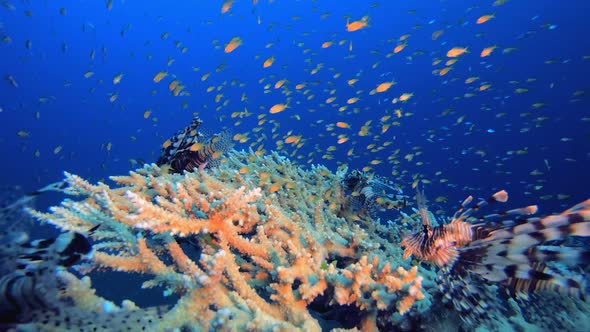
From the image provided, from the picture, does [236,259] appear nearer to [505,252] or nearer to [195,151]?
[195,151]

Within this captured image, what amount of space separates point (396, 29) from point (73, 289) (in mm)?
73231

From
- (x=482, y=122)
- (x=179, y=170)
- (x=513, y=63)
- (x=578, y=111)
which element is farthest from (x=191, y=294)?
(x=513, y=63)

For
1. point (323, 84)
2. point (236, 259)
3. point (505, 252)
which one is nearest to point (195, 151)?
point (236, 259)

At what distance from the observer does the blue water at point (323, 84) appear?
4122cm

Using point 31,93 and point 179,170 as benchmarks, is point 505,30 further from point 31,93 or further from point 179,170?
point 31,93

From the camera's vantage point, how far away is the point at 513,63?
171 ft

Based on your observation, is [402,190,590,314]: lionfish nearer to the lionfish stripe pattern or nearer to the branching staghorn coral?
the lionfish stripe pattern

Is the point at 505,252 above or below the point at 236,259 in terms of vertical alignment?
below

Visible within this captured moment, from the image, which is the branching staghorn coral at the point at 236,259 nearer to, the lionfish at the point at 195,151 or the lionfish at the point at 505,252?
the lionfish at the point at 505,252

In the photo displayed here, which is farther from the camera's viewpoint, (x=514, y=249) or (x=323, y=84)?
(x=323, y=84)

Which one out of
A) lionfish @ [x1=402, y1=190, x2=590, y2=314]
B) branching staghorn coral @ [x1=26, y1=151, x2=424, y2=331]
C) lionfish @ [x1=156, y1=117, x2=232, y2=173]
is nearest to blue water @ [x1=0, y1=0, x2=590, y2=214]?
lionfish @ [x1=156, y1=117, x2=232, y2=173]

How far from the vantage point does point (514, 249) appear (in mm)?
1703

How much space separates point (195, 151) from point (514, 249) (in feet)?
10.1

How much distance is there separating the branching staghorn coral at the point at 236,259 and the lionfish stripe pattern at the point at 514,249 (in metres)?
0.35
